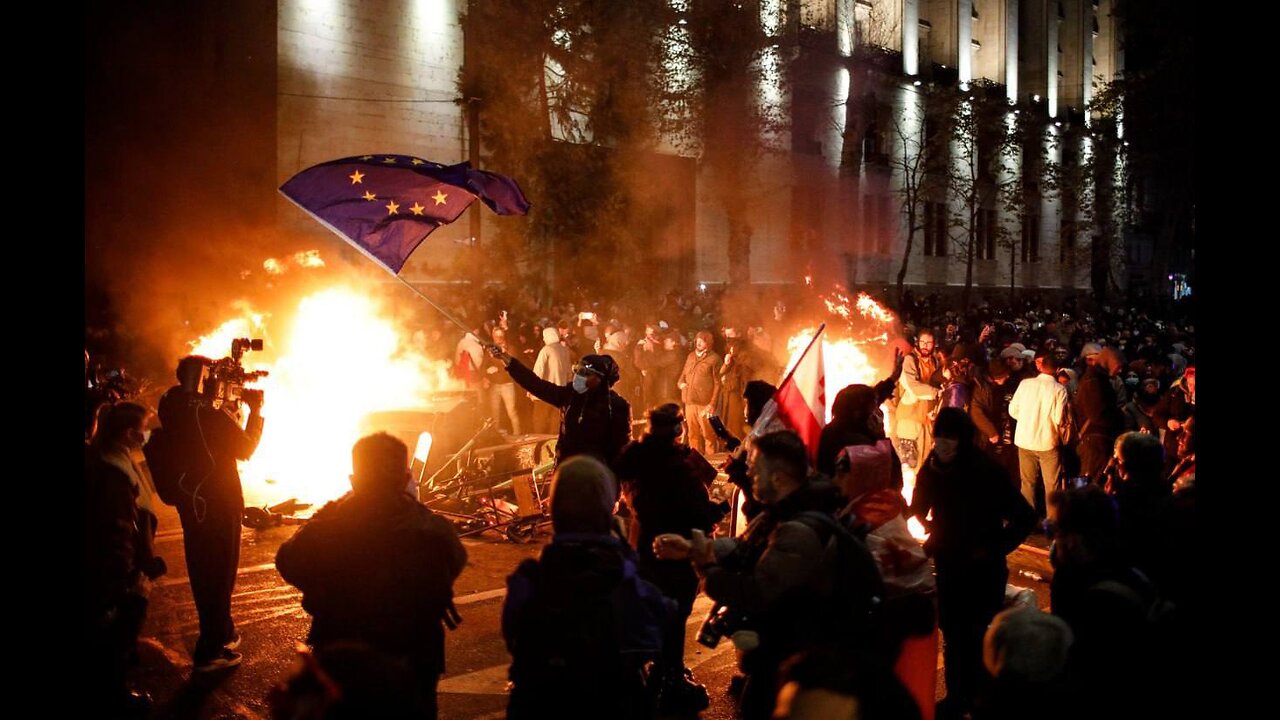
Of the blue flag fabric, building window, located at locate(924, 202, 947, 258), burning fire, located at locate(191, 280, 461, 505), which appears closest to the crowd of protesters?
the blue flag fabric

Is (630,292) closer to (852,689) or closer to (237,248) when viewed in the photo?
(237,248)

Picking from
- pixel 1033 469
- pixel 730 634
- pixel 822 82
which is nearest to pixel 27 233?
pixel 730 634

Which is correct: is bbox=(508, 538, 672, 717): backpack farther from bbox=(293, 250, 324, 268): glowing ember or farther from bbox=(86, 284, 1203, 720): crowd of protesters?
bbox=(293, 250, 324, 268): glowing ember

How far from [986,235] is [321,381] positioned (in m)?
36.9

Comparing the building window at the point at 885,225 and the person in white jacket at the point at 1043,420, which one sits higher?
the building window at the point at 885,225

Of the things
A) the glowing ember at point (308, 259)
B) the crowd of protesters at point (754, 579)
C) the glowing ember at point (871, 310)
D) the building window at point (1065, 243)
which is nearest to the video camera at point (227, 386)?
the crowd of protesters at point (754, 579)

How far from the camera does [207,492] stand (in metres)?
6.19

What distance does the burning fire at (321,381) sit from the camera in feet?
41.0

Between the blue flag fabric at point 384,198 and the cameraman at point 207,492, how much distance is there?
2.36m

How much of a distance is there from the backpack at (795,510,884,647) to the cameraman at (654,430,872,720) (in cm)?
2

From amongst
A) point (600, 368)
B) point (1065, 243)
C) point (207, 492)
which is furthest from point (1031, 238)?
point (207, 492)

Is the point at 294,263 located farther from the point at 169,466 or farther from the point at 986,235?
the point at 986,235

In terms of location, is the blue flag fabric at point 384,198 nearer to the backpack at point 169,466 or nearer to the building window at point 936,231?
the backpack at point 169,466

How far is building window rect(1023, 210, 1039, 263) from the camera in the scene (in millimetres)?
49031
